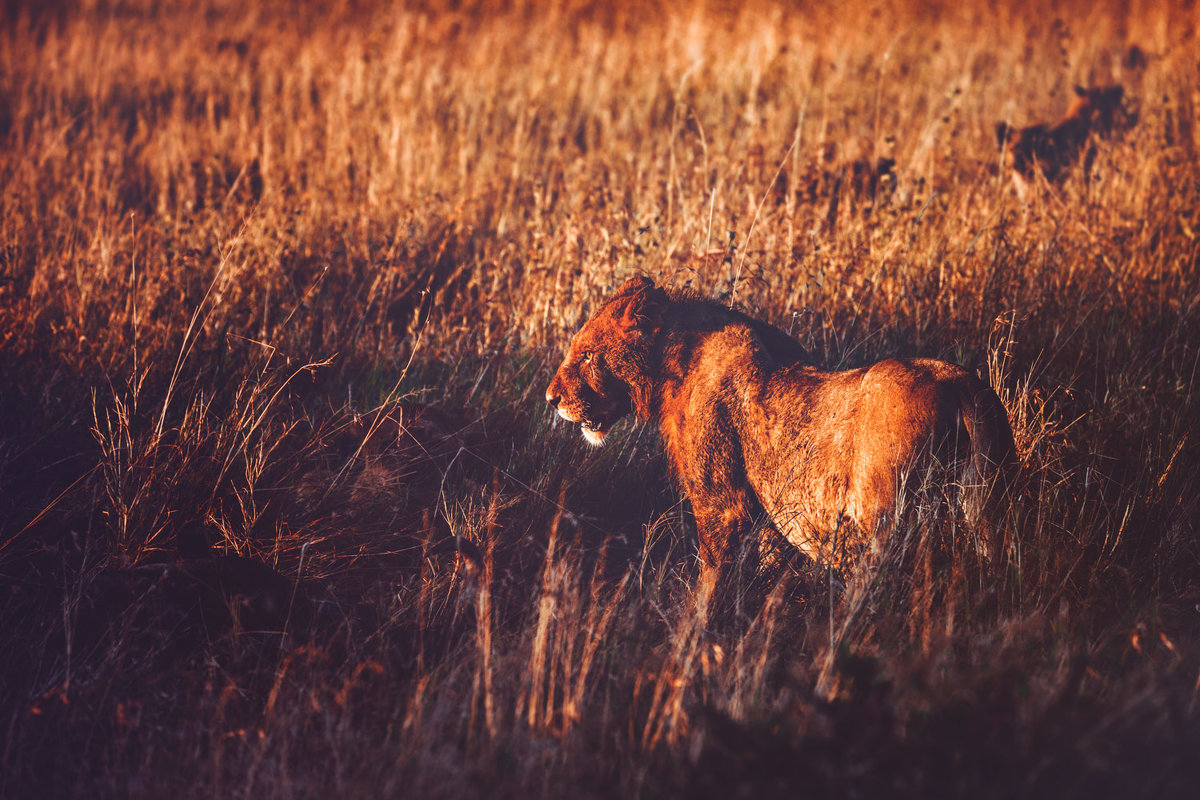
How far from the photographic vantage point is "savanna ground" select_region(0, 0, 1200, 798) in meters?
2.35

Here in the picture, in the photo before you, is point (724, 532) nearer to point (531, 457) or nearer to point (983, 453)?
point (983, 453)

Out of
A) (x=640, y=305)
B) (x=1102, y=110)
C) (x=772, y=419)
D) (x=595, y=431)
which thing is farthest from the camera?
(x=1102, y=110)

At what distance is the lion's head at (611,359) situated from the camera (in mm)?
3615

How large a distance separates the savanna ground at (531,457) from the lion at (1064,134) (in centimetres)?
23

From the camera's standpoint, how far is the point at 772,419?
11.1 ft

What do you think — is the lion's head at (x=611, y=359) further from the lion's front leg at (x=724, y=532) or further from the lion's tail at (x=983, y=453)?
the lion's tail at (x=983, y=453)

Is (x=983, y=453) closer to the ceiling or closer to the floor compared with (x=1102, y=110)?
closer to the floor

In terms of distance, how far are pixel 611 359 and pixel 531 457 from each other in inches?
29.5

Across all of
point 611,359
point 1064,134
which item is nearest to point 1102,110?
point 1064,134

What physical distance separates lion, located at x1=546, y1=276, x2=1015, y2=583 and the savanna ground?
0.68 feet

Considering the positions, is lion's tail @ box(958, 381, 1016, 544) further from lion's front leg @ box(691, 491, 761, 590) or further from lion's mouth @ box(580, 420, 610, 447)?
lion's mouth @ box(580, 420, 610, 447)

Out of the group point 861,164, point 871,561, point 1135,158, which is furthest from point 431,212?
point 1135,158

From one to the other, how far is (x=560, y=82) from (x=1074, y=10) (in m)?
7.95

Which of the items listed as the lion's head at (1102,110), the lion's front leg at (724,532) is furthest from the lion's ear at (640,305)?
the lion's head at (1102,110)
